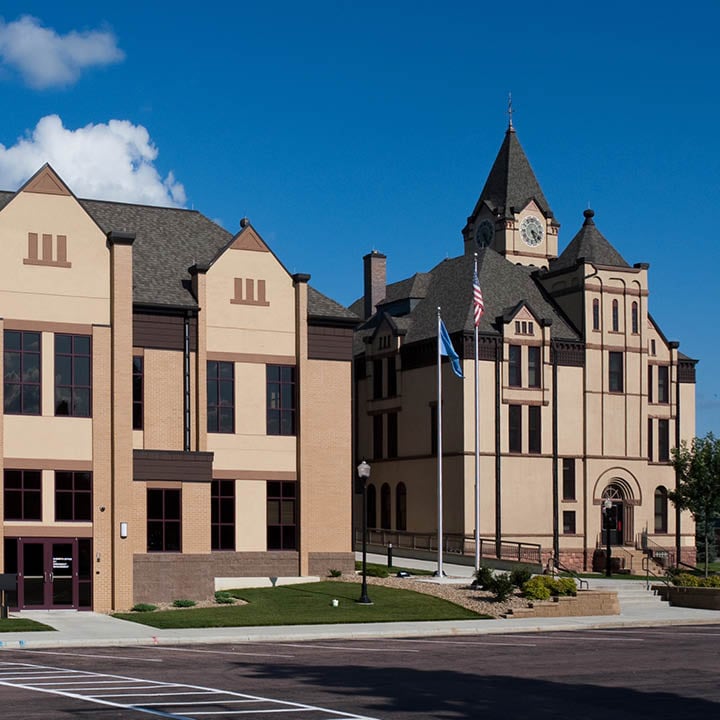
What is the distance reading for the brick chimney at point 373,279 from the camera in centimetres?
7369

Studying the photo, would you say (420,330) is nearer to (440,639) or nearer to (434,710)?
(440,639)

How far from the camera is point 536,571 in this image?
175 ft

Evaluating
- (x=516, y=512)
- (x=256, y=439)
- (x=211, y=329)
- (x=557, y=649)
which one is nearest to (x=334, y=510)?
(x=256, y=439)

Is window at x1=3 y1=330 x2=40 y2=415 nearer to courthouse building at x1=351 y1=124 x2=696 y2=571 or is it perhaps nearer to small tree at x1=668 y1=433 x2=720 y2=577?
courthouse building at x1=351 y1=124 x2=696 y2=571

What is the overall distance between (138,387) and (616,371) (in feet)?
100

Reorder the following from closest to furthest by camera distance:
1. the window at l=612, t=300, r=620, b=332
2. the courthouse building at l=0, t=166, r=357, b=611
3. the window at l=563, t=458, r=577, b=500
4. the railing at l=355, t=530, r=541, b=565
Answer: the courthouse building at l=0, t=166, r=357, b=611, the railing at l=355, t=530, r=541, b=565, the window at l=563, t=458, r=577, b=500, the window at l=612, t=300, r=620, b=332

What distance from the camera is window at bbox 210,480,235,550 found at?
152ft

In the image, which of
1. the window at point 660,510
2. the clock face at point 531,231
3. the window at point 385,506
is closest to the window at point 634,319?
the window at point 660,510

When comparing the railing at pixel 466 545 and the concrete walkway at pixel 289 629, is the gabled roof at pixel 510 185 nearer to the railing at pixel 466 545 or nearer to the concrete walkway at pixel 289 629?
the railing at pixel 466 545

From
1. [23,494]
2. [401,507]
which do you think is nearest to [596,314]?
[401,507]

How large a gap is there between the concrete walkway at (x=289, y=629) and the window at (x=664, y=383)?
2633 centimetres

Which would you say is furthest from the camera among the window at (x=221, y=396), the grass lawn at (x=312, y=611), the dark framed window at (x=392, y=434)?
the dark framed window at (x=392, y=434)

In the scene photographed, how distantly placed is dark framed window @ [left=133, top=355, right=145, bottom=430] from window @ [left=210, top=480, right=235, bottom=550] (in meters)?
3.89

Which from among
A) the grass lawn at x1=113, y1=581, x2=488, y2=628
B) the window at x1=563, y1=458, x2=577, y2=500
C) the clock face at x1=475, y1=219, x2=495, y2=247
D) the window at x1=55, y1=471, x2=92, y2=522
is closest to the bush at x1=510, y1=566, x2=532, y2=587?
the grass lawn at x1=113, y1=581, x2=488, y2=628
